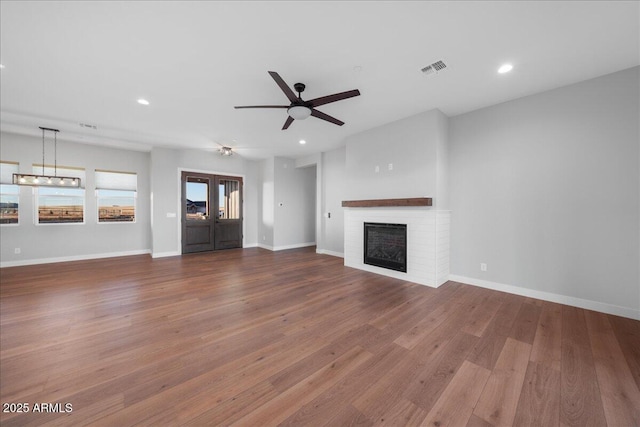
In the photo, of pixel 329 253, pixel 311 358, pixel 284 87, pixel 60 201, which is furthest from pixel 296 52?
pixel 60 201

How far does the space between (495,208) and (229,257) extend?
5857 millimetres

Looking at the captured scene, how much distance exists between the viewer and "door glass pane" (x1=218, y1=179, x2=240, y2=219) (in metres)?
7.10

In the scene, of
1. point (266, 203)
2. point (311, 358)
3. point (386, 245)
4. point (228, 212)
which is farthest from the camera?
point (266, 203)

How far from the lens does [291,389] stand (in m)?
1.57

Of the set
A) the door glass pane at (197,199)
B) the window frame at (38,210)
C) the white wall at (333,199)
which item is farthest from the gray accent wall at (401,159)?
the window frame at (38,210)

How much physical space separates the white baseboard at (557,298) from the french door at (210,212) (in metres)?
6.23

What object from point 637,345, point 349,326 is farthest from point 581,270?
point 349,326

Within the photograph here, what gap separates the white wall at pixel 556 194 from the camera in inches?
105

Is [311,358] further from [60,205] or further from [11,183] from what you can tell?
[11,183]

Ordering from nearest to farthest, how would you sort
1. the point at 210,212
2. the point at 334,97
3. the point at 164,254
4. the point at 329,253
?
1. the point at 334,97
2. the point at 164,254
3. the point at 329,253
4. the point at 210,212

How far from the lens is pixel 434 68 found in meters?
2.65

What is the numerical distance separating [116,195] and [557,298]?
369 inches

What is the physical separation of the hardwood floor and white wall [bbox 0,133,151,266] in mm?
2602

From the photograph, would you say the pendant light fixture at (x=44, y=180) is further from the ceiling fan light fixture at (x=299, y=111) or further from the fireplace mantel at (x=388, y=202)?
the fireplace mantel at (x=388, y=202)
